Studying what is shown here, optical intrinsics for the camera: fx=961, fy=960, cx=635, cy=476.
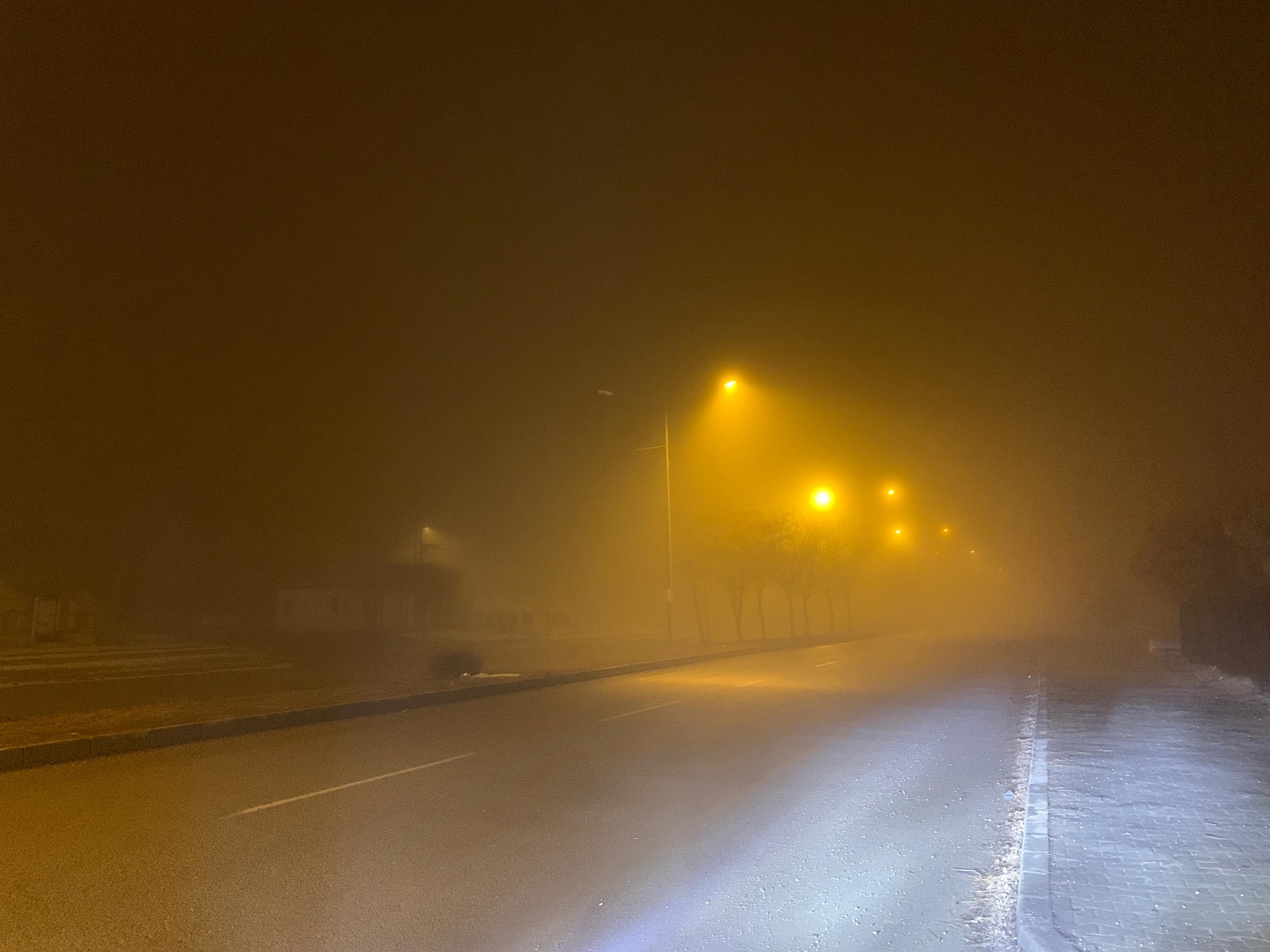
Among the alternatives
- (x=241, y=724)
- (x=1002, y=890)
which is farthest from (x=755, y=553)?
(x=1002, y=890)

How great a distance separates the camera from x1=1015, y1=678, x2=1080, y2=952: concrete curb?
503 centimetres

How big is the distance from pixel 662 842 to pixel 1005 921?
8.49 ft

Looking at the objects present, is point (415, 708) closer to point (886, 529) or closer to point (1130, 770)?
point (1130, 770)

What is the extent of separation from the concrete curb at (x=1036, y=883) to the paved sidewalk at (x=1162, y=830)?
0.22ft

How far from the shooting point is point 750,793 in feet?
30.3

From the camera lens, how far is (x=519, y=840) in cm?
736

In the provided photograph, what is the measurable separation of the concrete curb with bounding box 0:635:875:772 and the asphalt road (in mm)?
379

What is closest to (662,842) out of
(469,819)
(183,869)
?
(469,819)

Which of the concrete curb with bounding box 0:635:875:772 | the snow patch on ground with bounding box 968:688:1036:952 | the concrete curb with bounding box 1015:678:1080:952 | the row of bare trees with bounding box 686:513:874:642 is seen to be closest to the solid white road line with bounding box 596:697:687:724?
the concrete curb with bounding box 0:635:875:772

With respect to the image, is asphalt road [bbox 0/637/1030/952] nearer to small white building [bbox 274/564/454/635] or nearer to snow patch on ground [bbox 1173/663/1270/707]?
snow patch on ground [bbox 1173/663/1270/707]

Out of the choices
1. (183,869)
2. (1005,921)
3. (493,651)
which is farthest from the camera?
(493,651)

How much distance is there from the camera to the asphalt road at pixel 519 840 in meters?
5.45

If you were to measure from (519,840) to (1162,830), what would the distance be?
4918 millimetres

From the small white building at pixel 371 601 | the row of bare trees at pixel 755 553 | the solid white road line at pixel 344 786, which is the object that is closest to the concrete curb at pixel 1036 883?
the solid white road line at pixel 344 786
